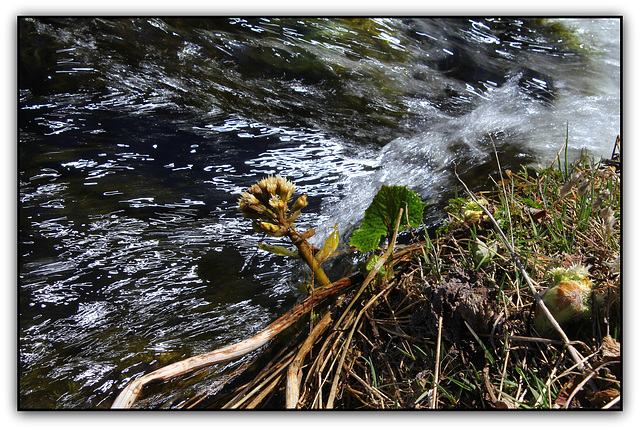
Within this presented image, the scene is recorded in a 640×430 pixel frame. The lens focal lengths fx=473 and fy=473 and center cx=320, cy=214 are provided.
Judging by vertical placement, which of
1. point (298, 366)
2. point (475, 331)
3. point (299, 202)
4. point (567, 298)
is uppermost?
point (299, 202)

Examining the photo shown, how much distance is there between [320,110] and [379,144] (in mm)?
388

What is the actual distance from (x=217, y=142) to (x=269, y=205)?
3.60ft

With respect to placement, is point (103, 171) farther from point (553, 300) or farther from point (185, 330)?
point (553, 300)

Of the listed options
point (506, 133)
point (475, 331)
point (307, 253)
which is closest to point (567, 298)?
point (475, 331)

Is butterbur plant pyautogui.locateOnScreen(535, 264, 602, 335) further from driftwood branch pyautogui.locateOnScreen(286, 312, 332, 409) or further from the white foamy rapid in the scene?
the white foamy rapid

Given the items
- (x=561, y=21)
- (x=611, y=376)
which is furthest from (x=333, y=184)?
(x=561, y=21)

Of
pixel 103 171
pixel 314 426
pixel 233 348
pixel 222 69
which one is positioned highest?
pixel 222 69

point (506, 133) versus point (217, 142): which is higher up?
point (506, 133)

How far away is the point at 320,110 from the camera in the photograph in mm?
2408

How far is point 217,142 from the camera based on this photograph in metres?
2.16

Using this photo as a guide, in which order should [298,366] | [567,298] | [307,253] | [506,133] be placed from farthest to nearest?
[506,133] < [307,253] < [298,366] < [567,298]

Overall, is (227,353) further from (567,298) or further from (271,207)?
(567,298)

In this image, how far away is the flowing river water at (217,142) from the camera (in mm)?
1398

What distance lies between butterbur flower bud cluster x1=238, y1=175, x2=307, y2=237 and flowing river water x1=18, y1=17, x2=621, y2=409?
1.25ft
